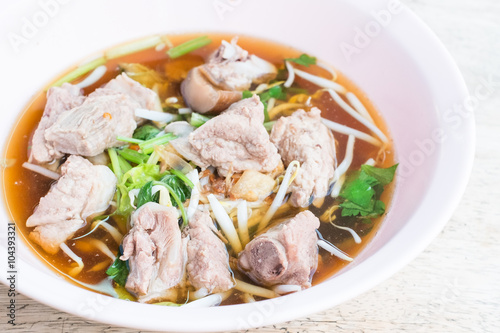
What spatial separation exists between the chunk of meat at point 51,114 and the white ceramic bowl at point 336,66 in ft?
1.07

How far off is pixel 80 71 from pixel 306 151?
1.57 metres

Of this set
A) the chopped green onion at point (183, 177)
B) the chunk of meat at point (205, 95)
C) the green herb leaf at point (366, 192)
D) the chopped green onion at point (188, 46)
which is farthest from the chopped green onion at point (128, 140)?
the green herb leaf at point (366, 192)

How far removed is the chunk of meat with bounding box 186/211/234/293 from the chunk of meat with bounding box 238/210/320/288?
100 mm

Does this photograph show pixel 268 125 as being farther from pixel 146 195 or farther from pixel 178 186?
pixel 146 195

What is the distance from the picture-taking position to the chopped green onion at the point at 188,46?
313 centimetres

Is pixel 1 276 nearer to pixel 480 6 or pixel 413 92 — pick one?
pixel 413 92

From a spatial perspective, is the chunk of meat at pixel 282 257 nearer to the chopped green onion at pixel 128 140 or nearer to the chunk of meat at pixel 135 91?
the chopped green onion at pixel 128 140

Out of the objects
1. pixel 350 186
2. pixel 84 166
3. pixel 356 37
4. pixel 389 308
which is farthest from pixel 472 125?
pixel 84 166

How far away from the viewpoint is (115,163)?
7.88 feet

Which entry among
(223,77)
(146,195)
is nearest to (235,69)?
(223,77)

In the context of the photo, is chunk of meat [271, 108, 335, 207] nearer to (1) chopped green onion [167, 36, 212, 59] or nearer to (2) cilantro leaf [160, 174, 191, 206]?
(2) cilantro leaf [160, 174, 191, 206]

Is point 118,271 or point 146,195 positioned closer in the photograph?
point 118,271

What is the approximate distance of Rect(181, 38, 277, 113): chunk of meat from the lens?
2688mm

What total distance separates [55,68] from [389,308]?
235 centimetres
